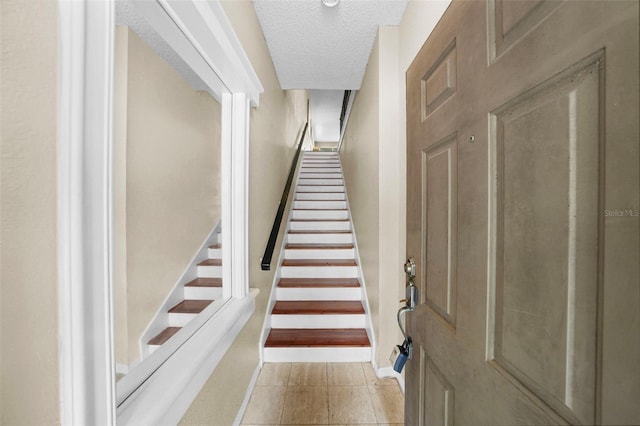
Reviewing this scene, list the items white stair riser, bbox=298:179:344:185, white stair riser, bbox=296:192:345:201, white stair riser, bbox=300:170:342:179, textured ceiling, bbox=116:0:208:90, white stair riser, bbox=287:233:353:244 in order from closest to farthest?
textured ceiling, bbox=116:0:208:90
white stair riser, bbox=287:233:353:244
white stair riser, bbox=296:192:345:201
white stair riser, bbox=298:179:344:185
white stair riser, bbox=300:170:342:179

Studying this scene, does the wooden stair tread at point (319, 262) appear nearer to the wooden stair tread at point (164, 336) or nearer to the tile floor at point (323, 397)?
the tile floor at point (323, 397)

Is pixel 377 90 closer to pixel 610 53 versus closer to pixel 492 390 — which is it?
pixel 610 53

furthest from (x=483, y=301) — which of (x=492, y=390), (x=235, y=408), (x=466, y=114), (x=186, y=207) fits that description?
(x=235, y=408)

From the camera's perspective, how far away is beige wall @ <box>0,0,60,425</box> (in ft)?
1.21

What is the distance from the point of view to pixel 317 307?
243 centimetres

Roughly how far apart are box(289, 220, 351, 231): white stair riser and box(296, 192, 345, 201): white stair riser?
24.7 inches

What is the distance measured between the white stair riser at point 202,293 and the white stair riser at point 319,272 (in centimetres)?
138

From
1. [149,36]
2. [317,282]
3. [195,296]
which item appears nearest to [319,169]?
[317,282]

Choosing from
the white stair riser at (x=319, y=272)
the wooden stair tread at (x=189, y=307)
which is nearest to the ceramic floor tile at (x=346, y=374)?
the white stair riser at (x=319, y=272)

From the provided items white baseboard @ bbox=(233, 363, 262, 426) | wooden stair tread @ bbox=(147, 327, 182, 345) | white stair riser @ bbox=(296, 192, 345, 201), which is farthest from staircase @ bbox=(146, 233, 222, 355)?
white stair riser @ bbox=(296, 192, 345, 201)

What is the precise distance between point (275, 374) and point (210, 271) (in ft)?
3.52

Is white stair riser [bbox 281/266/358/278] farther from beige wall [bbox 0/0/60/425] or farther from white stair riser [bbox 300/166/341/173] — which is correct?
white stair riser [bbox 300/166/341/173]

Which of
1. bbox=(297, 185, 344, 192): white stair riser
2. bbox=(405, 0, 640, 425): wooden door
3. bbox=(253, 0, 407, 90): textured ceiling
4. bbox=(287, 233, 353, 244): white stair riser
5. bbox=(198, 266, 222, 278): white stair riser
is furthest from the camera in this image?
bbox=(297, 185, 344, 192): white stair riser

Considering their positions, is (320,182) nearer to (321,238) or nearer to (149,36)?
(321,238)
